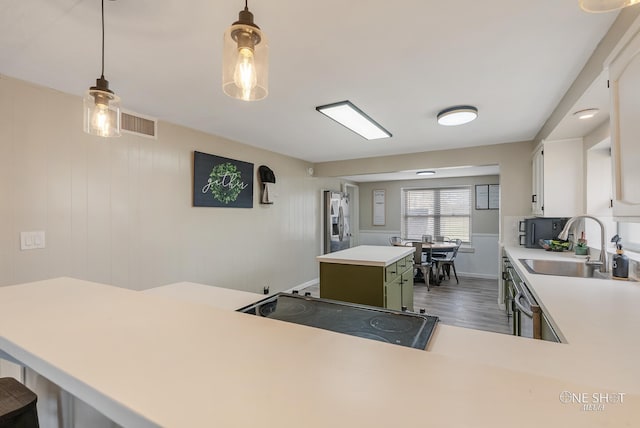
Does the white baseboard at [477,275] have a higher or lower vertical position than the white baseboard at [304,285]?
lower

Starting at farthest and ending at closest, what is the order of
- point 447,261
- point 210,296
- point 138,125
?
point 447,261 < point 138,125 < point 210,296

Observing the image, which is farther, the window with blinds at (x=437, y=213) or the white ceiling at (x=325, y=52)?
the window with blinds at (x=437, y=213)

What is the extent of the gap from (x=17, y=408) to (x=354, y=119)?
269cm

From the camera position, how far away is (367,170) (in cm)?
464

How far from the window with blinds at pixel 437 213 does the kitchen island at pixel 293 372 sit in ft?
18.4

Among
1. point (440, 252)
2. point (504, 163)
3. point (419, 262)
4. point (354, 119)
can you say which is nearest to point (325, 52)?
point (354, 119)

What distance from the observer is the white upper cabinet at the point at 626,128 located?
1.12 metres

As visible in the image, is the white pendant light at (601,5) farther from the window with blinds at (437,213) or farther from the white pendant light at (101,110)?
the window with blinds at (437,213)

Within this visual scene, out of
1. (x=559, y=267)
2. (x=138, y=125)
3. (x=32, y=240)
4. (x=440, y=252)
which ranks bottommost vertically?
(x=440, y=252)

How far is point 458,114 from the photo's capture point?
2.45 m

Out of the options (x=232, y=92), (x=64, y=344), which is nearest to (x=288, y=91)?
(x=232, y=92)

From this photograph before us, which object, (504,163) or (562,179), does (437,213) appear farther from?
(562,179)

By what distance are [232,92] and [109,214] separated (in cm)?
202

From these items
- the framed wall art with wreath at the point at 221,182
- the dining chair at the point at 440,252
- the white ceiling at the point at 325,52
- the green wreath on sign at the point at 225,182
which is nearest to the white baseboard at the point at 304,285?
the framed wall art with wreath at the point at 221,182
